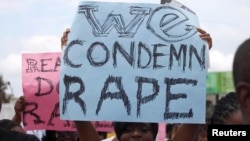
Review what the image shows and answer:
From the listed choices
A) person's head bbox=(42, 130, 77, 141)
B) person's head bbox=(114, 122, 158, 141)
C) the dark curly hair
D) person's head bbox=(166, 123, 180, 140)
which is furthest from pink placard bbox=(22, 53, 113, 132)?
the dark curly hair

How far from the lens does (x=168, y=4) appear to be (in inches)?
131

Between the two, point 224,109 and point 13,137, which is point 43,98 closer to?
point 13,137

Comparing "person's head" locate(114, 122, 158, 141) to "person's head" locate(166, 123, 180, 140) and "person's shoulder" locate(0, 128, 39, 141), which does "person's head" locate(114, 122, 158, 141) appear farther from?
"person's head" locate(166, 123, 180, 140)

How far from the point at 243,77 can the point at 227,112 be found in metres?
1.15

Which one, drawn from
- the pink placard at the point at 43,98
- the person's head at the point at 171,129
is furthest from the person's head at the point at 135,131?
the pink placard at the point at 43,98

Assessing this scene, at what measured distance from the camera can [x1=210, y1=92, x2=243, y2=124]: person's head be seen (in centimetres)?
288

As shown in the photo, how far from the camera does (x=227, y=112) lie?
296cm

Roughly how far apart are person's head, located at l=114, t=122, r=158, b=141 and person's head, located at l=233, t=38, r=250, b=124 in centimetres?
155

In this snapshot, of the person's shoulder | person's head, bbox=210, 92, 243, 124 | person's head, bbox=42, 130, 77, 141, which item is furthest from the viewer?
person's head, bbox=42, 130, 77, 141

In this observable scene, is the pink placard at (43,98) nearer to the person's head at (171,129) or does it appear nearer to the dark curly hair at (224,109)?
the person's head at (171,129)

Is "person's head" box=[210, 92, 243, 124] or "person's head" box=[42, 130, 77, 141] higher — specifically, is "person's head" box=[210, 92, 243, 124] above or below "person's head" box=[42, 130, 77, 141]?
above

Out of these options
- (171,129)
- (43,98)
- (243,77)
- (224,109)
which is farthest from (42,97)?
(243,77)

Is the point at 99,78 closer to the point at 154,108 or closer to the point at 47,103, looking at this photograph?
the point at 154,108

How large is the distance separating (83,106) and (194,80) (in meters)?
0.60
